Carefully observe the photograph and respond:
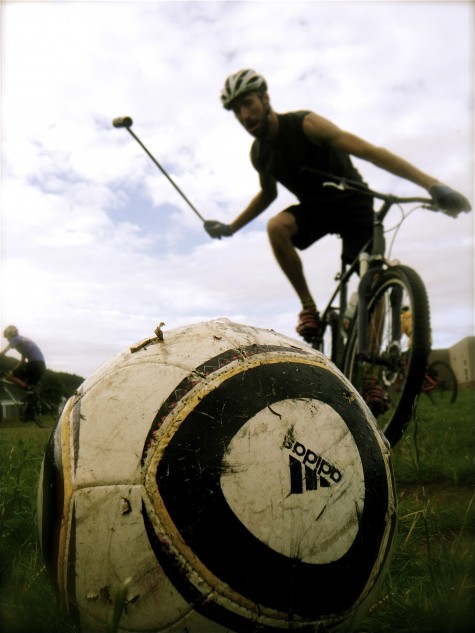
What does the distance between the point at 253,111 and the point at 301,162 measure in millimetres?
535

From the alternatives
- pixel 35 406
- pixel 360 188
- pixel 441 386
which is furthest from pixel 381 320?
pixel 35 406

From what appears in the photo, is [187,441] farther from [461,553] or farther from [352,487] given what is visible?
[461,553]

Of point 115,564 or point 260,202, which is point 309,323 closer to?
point 260,202

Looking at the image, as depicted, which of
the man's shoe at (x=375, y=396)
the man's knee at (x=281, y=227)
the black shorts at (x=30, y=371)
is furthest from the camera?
the black shorts at (x=30, y=371)

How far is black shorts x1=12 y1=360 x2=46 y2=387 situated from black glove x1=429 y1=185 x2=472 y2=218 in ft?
41.4

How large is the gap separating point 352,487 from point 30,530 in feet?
5.13

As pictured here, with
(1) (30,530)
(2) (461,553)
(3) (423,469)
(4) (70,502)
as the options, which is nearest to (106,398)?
(4) (70,502)

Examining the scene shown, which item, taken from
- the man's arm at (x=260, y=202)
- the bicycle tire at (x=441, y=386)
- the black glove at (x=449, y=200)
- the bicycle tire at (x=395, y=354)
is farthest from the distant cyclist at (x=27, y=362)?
the black glove at (x=449, y=200)

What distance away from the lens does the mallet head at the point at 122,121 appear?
546cm

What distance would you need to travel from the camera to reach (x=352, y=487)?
1.44 metres

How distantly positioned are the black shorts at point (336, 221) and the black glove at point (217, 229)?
0.95m

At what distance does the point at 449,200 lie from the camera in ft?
11.0

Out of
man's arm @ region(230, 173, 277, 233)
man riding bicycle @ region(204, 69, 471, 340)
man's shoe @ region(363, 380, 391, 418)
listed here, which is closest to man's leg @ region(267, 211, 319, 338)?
man riding bicycle @ region(204, 69, 471, 340)

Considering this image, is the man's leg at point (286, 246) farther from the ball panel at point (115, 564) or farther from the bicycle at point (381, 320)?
the ball panel at point (115, 564)
